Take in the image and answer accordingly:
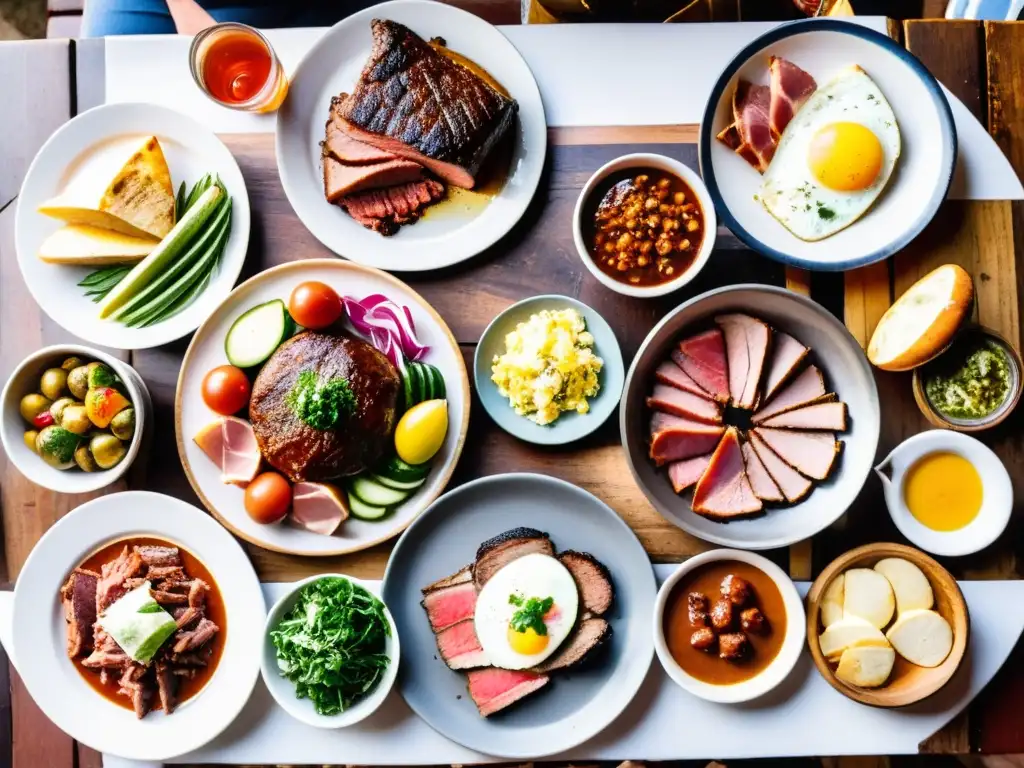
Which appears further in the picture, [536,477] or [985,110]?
[985,110]

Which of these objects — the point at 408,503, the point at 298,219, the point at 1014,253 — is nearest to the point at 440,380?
the point at 408,503

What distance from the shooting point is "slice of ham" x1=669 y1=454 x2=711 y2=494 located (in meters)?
2.62

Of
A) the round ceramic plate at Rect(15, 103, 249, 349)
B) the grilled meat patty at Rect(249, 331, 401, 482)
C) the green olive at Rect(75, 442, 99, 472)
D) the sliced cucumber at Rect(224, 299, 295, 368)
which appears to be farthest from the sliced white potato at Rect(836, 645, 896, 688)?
the green olive at Rect(75, 442, 99, 472)

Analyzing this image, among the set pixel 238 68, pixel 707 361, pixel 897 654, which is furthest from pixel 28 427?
pixel 897 654

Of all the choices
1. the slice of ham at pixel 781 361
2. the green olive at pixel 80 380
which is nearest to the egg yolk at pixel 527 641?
the slice of ham at pixel 781 361

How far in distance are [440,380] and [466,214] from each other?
0.59 metres

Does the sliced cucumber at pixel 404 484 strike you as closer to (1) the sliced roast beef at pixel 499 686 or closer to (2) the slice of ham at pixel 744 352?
(1) the sliced roast beef at pixel 499 686

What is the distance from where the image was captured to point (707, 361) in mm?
2631

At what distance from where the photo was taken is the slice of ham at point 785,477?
2.60m

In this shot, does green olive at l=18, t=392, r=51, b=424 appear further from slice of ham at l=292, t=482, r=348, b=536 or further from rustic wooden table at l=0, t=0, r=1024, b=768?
slice of ham at l=292, t=482, r=348, b=536

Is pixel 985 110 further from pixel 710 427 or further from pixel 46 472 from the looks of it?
pixel 46 472

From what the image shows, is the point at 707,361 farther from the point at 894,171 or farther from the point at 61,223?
the point at 61,223

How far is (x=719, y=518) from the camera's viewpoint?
2.61m

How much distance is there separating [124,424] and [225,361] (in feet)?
1.23
